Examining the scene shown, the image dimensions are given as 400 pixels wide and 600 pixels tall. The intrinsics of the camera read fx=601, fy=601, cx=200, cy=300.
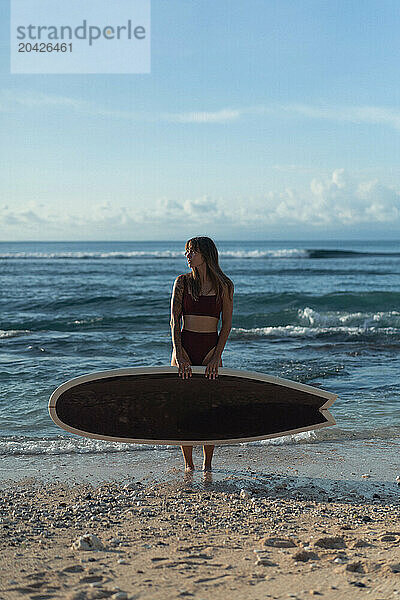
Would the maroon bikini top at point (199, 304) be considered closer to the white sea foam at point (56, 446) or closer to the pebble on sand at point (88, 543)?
the white sea foam at point (56, 446)

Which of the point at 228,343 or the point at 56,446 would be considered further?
the point at 228,343

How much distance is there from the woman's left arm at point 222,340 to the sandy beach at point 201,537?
29.7 inches

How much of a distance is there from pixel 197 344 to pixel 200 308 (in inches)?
10.1

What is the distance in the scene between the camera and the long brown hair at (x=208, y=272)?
4.16 metres

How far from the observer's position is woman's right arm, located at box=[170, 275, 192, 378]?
4.12m

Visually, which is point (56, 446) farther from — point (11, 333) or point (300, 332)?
point (300, 332)

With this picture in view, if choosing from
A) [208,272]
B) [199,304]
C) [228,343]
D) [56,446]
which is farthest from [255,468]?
[228,343]

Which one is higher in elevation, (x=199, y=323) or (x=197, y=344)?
(x=199, y=323)

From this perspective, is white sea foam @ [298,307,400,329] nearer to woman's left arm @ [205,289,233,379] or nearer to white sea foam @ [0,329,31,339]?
white sea foam @ [0,329,31,339]

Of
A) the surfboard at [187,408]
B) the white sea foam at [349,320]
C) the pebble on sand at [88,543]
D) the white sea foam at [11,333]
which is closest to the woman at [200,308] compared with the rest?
the surfboard at [187,408]

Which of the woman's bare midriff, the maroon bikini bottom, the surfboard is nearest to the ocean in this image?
the surfboard

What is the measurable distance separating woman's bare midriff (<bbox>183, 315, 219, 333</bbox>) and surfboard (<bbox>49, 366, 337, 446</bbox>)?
1.17 feet

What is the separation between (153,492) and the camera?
3881 mm

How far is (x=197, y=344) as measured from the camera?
425 cm
